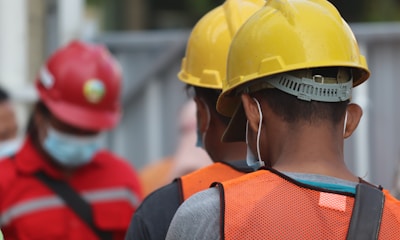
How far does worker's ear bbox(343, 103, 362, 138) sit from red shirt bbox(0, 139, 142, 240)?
104 inches

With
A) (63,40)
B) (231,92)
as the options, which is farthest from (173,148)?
(231,92)

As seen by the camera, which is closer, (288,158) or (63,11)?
(288,158)

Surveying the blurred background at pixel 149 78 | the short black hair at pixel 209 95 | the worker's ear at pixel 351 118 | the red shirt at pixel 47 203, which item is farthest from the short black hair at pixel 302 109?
the blurred background at pixel 149 78

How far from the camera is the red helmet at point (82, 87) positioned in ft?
17.2

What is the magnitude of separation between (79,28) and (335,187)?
6124 millimetres

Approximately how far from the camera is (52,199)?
5.01 metres

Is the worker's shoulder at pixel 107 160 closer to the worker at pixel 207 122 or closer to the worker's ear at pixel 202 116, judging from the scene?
the worker at pixel 207 122

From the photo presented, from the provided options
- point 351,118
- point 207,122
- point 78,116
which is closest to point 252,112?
point 351,118

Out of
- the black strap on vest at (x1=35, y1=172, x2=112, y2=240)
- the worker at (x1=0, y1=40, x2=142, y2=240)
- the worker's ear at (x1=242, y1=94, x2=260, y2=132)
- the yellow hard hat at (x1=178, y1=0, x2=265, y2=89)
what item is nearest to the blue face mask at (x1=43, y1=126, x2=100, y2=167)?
the worker at (x1=0, y1=40, x2=142, y2=240)

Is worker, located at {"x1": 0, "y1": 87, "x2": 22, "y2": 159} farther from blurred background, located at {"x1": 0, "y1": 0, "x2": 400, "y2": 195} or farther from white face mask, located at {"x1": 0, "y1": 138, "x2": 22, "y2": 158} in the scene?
blurred background, located at {"x1": 0, "y1": 0, "x2": 400, "y2": 195}

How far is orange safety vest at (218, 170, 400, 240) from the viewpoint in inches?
92.2

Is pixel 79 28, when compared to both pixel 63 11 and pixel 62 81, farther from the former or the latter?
pixel 62 81

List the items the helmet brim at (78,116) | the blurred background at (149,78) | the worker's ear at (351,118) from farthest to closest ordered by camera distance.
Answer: the blurred background at (149,78) < the helmet brim at (78,116) < the worker's ear at (351,118)

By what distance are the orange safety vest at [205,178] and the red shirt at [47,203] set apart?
6.68 feet
